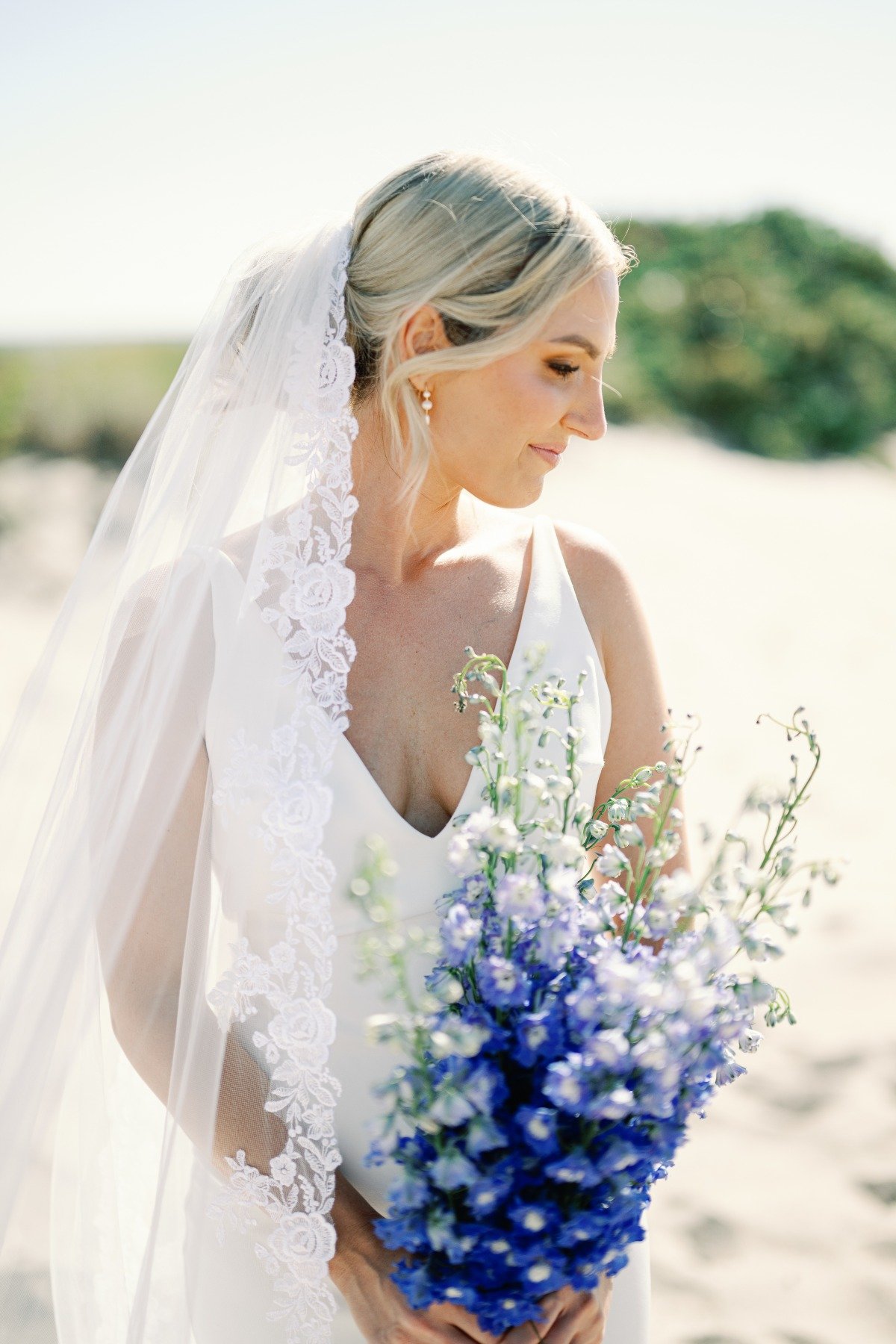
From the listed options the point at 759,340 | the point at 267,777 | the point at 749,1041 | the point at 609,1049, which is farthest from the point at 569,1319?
the point at 759,340

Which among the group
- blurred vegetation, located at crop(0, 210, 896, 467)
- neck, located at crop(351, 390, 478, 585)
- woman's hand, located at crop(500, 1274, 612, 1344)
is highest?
blurred vegetation, located at crop(0, 210, 896, 467)

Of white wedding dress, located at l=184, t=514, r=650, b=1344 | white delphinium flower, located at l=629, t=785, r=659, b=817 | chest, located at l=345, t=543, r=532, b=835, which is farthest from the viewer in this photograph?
chest, located at l=345, t=543, r=532, b=835

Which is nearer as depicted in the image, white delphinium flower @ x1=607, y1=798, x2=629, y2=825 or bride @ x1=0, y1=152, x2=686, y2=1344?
white delphinium flower @ x1=607, y1=798, x2=629, y2=825

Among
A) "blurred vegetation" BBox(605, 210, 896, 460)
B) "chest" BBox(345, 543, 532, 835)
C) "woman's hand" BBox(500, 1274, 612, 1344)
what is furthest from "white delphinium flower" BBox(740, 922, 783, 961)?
"blurred vegetation" BBox(605, 210, 896, 460)

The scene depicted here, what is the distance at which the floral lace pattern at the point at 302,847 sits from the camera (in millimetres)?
1667

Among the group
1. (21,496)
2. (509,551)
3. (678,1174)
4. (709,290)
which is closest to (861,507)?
(709,290)

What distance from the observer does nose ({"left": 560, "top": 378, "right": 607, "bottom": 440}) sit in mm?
1922

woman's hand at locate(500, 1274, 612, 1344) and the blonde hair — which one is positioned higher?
the blonde hair

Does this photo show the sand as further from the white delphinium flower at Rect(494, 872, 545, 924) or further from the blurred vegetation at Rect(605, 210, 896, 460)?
the white delphinium flower at Rect(494, 872, 545, 924)

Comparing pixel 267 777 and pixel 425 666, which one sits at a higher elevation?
pixel 425 666

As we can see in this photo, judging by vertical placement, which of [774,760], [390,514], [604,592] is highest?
[774,760]

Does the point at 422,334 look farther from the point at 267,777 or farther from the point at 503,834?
the point at 503,834

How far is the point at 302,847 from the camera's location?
1.68 metres

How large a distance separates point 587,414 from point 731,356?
14531 millimetres
